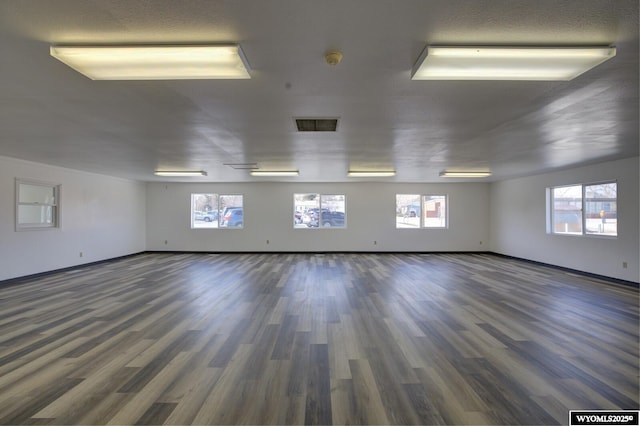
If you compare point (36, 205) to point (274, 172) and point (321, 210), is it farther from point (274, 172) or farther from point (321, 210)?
point (321, 210)

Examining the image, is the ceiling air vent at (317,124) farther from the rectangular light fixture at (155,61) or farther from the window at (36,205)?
the window at (36,205)

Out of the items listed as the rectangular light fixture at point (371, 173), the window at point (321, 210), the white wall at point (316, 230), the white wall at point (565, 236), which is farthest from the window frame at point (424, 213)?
the rectangular light fixture at point (371, 173)

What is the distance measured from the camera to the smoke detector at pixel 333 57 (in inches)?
79.3

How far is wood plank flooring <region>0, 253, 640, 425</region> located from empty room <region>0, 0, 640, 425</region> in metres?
0.02

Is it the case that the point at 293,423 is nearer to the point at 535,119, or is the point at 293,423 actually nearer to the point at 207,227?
the point at 535,119

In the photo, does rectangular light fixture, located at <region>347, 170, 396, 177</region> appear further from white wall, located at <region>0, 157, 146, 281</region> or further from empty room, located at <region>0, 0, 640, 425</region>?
white wall, located at <region>0, 157, 146, 281</region>

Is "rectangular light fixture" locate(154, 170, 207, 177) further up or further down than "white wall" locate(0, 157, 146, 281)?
further up

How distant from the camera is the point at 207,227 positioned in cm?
991

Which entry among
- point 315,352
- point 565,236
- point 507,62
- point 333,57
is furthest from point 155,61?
point 565,236

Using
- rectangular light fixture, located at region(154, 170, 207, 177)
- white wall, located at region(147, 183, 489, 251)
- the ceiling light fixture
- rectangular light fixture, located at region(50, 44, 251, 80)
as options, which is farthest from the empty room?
white wall, located at region(147, 183, 489, 251)

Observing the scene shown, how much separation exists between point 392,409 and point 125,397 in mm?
1843

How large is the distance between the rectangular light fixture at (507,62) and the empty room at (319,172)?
0.05 ft

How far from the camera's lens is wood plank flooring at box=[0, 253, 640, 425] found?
1.99 metres

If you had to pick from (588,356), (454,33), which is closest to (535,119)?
(454,33)
